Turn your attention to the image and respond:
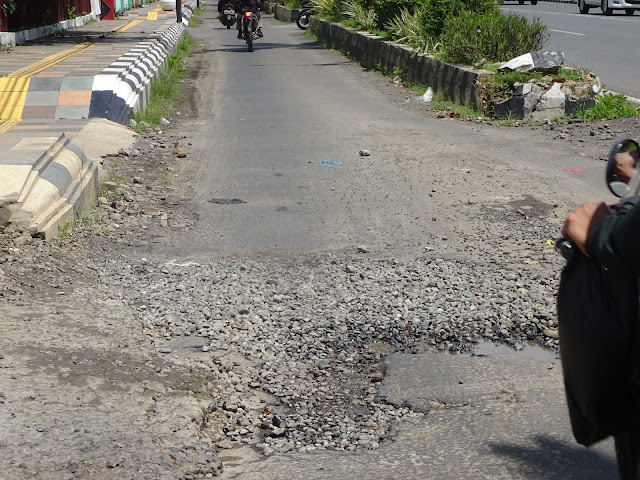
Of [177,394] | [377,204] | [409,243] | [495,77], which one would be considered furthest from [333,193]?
[495,77]

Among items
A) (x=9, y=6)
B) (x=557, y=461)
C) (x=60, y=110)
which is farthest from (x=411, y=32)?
(x=557, y=461)

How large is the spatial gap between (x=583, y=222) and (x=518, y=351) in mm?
2176

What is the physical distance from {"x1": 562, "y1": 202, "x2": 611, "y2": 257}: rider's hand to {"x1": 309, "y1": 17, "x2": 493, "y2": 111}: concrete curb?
9.70 meters

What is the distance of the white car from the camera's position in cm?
2798

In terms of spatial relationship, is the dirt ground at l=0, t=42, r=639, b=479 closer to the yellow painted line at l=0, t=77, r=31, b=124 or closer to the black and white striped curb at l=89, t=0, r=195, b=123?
the yellow painted line at l=0, t=77, r=31, b=124

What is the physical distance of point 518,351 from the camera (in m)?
4.34

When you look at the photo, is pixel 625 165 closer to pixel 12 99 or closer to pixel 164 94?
pixel 12 99

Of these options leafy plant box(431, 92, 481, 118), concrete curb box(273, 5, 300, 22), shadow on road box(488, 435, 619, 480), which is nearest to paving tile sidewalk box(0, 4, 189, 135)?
leafy plant box(431, 92, 481, 118)

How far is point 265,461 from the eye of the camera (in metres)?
3.34

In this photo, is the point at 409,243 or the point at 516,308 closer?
the point at 516,308

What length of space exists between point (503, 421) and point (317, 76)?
14.1 meters

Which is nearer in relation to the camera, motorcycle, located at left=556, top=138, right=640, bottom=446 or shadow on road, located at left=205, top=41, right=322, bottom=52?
motorcycle, located at left=556, top=138, right=640, bottom=446

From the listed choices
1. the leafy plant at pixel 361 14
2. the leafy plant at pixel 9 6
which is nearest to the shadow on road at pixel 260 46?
the leafy plant at pixel 361 14

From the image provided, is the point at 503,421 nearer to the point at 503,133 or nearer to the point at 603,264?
the point at 603,264
